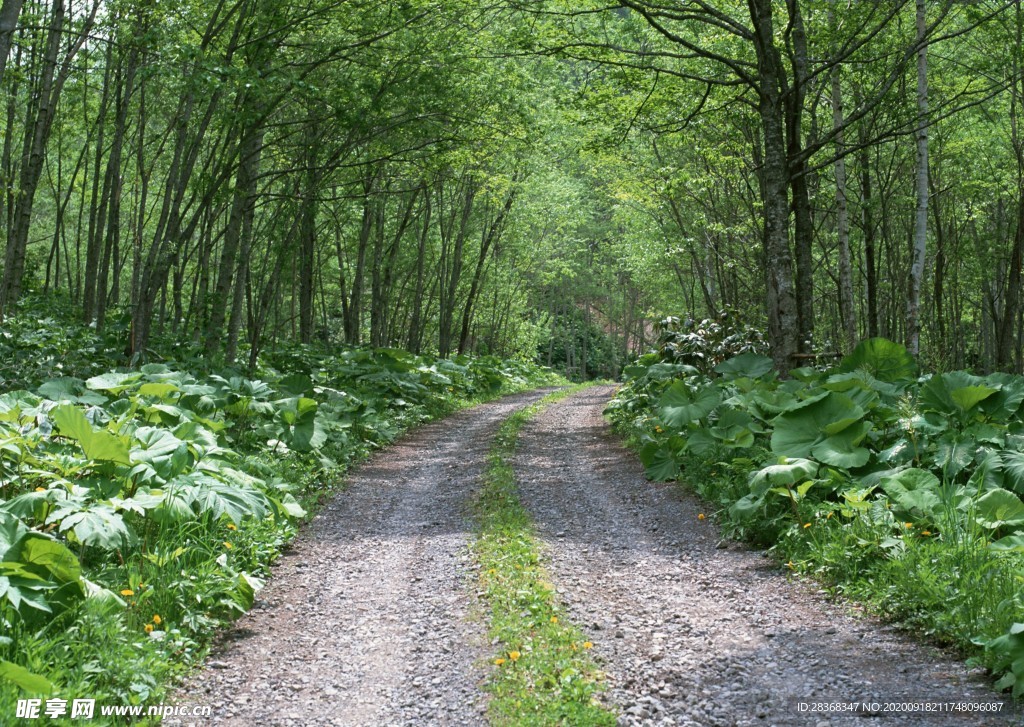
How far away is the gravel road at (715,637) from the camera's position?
3771 mm

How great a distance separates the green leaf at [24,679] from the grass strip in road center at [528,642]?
6.14 ft

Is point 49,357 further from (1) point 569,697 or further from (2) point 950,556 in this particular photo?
(2) point 950,556

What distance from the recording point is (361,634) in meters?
4.93

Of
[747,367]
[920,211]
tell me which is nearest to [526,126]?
[747,367]

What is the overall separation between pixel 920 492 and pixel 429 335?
3083 cm

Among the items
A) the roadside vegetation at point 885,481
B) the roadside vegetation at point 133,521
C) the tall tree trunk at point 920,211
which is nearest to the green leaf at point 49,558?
the roadside vegetation at point 133,521

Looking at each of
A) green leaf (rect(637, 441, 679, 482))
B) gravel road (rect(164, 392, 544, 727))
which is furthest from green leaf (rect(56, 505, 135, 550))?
green leaf (rect(637, 441, 679, 482))

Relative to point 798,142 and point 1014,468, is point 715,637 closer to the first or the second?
point 1014,468

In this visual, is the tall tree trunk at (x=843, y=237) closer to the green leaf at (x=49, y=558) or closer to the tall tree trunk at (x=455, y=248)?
the tall tree trunk at (x=455, y=248)

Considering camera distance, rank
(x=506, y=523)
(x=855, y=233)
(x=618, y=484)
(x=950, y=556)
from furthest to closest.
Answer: (x=855, y=233) → (x=618, y=484) → (x=506, y=523) → (x=950, y=556)

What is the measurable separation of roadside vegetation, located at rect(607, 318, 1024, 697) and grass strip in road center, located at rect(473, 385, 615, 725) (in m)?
1.79

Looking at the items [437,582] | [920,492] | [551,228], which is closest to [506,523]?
[437,582]

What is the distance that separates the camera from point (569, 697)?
389cm

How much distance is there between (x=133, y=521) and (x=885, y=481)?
17.1ft
